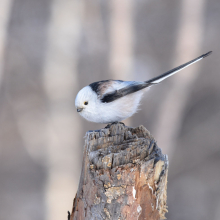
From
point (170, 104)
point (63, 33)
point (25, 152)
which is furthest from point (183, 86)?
point (25, 152)

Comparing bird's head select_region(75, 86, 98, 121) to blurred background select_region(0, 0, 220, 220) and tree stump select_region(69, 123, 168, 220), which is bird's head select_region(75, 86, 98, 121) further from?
blurred background select_region(0, 0, 220, 220)

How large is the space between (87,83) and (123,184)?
3.63 metres

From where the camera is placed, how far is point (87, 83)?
16.2ft

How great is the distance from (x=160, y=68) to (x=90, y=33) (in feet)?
4.69

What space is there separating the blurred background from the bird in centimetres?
238

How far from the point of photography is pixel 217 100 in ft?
15.9

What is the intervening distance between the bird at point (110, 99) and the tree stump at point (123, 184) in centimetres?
71

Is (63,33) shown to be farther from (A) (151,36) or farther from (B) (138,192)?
(B) (138,192)

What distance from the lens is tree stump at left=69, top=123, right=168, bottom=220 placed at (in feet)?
4.74

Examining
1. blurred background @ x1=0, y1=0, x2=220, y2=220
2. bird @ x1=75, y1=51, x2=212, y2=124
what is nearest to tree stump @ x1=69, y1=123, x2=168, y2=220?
bird @ x1=75, y1=51, x2=212, y2=124

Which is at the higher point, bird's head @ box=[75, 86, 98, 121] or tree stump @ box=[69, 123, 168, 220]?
bird's head @ box=[75, 86, 98, 121]

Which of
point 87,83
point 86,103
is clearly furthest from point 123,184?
point 87,83

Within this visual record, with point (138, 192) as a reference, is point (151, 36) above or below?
above

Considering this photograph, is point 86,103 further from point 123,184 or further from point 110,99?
point 123,184
